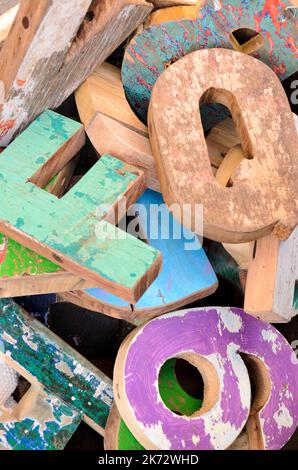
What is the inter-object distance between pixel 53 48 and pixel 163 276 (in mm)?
604

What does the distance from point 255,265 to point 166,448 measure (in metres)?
0.49

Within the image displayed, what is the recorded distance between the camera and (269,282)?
58.2 inches

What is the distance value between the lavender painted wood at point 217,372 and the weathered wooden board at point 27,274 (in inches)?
10.7

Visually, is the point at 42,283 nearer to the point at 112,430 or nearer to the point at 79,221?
the point at 79,221

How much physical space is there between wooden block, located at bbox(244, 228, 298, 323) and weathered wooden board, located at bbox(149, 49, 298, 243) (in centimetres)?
7

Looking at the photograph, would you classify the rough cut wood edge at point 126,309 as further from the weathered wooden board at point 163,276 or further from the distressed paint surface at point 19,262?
the distressed paint surface at point 19,262

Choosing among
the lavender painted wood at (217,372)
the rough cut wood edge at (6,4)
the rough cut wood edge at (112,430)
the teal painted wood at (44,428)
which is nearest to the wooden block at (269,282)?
the lavender painted wood at (217,372)

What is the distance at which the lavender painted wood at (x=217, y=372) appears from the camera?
5.05 ft

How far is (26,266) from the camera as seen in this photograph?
1.41 meters

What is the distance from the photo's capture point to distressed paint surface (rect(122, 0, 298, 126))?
147 cm

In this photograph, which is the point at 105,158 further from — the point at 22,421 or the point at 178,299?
the point at 22,421

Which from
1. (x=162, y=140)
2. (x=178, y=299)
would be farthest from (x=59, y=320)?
(x=162, y=140)

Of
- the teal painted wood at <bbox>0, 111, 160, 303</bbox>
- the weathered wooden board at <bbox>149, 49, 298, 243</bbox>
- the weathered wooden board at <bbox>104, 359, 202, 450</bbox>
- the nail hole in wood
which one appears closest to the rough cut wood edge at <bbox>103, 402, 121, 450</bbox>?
the weathered wooden board at <bbox>104, 359, 202, 450</bbox>

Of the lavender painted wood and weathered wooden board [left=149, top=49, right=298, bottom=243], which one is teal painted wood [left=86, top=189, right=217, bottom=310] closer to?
the lavender painted wood
